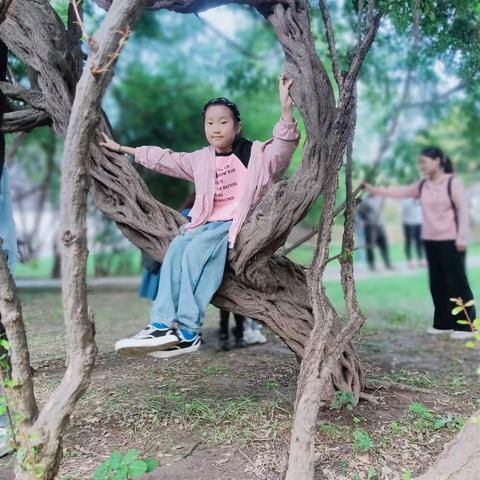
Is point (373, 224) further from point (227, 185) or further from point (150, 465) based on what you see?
point (150, 465)

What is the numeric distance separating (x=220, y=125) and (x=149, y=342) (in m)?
1.34

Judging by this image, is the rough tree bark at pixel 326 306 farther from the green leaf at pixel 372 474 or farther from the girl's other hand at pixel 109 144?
the girl's other hand at pixel 109 144

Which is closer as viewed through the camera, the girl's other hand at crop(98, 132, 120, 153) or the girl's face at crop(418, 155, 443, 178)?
the girl's other hand at crop(98, 132, 120, 153)

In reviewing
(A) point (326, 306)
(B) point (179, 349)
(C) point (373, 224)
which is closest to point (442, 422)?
(A) point (326, 306)

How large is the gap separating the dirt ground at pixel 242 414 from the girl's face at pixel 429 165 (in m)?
1.79

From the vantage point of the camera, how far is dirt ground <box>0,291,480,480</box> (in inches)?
121

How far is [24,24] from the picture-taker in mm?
3648

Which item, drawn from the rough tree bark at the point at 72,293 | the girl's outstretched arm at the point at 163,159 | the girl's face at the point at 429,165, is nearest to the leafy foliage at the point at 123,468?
the rough tree bark at the point at 72,293

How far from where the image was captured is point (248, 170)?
3.42m

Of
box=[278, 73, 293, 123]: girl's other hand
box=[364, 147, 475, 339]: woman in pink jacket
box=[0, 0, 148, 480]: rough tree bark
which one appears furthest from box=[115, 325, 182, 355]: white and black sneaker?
box=[364, 147, 475, 339]: woman in pink jacket

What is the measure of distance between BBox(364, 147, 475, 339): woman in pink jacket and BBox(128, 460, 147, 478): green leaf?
11.6ft

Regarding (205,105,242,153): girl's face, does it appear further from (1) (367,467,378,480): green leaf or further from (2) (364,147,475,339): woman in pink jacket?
(2) (364,147,475,339): woman in pink jacket

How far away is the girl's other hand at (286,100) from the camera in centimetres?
322

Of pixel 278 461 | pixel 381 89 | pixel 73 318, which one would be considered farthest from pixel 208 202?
pixel 381 89
